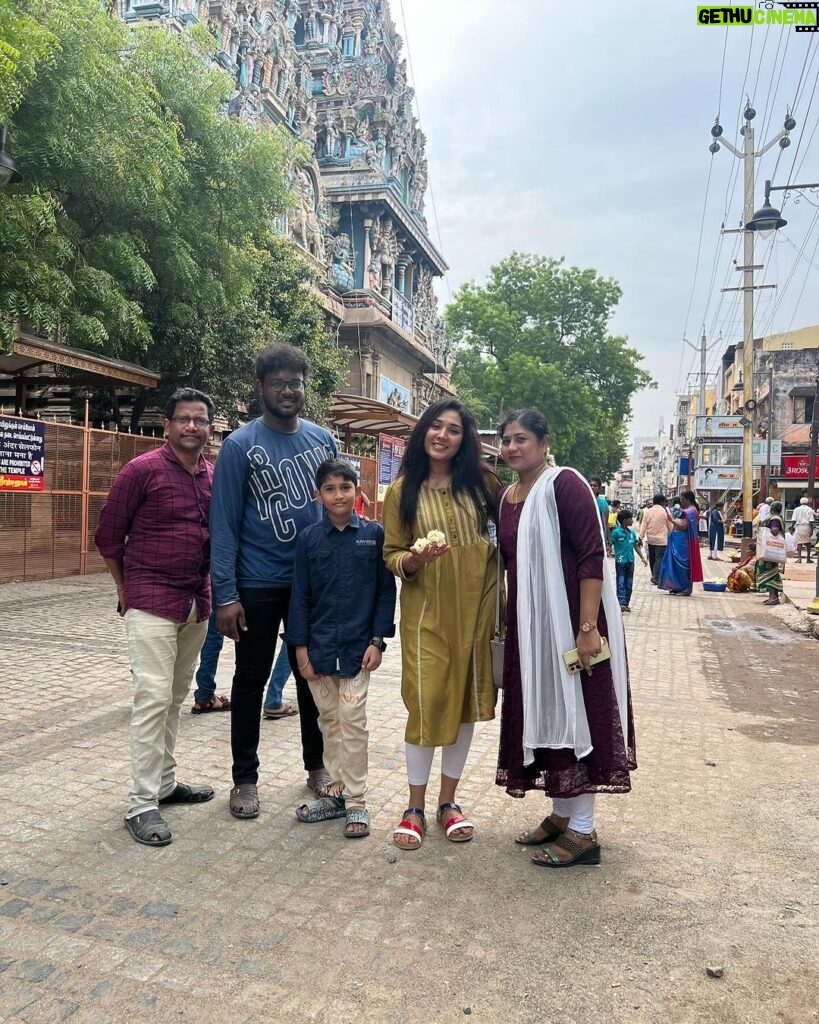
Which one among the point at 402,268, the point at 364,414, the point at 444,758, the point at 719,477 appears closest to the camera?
the point at 444,758

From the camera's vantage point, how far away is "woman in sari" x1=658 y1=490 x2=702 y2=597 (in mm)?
12836

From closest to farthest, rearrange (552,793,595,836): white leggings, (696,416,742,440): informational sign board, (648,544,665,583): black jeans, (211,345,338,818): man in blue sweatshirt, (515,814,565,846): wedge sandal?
1. (552,793,595,836): white leggings
2. (515,814,565,846): wedge sandal
3. (211,345,338,818): man in blue sweatshirt
4. (648,544,665,583): black jeans
5. (696,416,742,440): informational sign board

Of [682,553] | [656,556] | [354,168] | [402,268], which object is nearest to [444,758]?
[682,553]

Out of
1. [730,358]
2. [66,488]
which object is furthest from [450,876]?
[730,358]

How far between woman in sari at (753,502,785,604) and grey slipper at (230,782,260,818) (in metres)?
10.6

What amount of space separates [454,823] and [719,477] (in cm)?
1817

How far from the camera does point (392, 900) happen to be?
2744 millimetres

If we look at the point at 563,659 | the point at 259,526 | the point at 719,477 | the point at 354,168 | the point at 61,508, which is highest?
the point at 354,168

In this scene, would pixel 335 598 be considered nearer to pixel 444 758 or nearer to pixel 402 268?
pixel 444 758

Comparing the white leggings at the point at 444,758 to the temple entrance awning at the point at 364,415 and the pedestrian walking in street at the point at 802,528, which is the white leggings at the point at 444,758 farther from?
the pedestrian walking in street at the point at 802,528

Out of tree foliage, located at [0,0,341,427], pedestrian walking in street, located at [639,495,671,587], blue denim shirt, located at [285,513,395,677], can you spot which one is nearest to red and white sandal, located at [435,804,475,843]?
blue denim shirt, located at [285,513,395,677]

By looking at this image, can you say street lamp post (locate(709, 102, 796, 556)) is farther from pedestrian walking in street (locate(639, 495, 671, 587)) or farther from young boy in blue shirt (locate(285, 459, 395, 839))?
young boy in blue shirt (locate(285, 459, 395, 839))

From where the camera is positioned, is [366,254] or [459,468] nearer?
[459,468]

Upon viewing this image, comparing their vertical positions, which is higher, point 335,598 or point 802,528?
point 335,598
